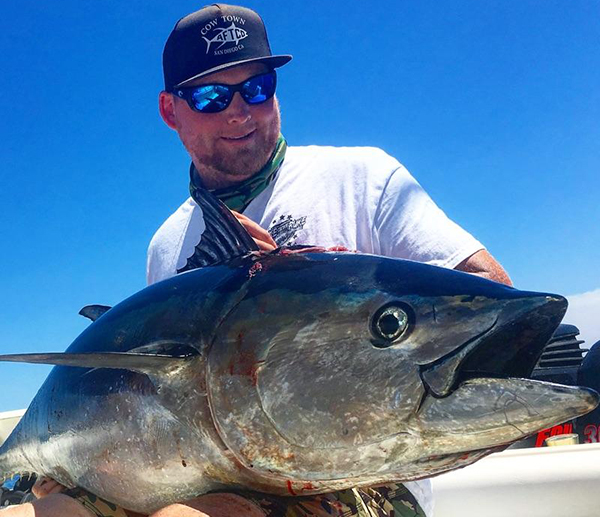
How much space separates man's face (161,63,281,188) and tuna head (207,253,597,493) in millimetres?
2009

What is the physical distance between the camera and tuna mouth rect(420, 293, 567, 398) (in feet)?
5.16

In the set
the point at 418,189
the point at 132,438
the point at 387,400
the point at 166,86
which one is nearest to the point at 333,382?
the point at 387,400

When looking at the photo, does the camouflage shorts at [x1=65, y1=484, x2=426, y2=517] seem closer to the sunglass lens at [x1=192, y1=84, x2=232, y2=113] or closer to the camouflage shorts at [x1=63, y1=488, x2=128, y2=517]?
the camouflage shorts at [x1=63, y1=488, x2=128, y2=517]

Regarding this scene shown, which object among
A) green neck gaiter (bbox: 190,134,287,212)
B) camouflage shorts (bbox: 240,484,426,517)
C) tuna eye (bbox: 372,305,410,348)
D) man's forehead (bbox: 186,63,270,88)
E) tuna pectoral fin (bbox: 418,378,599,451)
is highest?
man's forehead (bbox: 186,63,270,88)

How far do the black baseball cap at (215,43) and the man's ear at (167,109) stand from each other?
0.22m

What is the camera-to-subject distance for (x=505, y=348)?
5.51ft

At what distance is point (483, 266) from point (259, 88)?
1.72 metres

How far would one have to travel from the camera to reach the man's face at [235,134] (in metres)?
3.77

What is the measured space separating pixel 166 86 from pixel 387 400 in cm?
319

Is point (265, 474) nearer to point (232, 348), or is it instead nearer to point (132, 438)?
point (232, 348)

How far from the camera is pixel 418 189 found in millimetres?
3541

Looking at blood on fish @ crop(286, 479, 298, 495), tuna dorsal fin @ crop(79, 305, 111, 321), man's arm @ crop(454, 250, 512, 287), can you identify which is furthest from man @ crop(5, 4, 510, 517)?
blood on fish @ crop(286, 479, 298, 495)

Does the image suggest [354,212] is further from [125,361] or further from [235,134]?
[125,361]

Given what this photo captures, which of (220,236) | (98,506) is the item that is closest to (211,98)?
(220,236)
